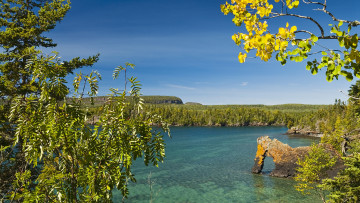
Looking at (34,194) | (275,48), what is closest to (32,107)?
(34,194)

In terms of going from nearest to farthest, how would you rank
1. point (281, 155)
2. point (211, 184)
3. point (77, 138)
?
point (77, 138), point (211, 184), point (281, 155)

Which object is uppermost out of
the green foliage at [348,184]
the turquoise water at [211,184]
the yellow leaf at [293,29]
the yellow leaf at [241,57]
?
the yellow leaf at [293,29]

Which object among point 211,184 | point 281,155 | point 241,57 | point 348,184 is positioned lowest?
point 211,184

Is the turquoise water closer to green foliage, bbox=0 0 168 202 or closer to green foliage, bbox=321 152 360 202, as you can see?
green foliage, bbox=321 152 360 202

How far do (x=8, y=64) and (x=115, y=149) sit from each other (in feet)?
45.3

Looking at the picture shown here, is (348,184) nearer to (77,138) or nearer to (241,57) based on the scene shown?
(241,57)

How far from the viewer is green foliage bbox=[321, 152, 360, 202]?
11781mm

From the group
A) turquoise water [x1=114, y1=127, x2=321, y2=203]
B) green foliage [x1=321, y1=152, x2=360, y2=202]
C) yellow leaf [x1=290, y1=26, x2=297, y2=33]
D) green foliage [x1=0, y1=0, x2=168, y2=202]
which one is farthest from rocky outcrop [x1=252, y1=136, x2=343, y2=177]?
yellow leaf [x1=290, y1=26, x2=297, y2=33]

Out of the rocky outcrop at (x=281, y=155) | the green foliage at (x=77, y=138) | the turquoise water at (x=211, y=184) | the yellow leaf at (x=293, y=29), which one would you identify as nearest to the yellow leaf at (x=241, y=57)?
the yellow leaf at (x=293, y=29)

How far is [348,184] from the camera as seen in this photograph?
12398 millimetres

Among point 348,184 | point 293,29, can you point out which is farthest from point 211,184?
point 293,29

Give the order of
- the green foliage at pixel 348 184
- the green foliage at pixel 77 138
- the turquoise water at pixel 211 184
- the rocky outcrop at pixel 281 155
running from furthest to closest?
the rocky outcrop at pixel 281 155, the turquoise water at pixel 211 184, the green foliage at pixel 348 184, the green foliage at pixel 77 138

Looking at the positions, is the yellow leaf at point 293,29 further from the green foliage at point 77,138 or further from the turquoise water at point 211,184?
the turquoise water at point 211,184

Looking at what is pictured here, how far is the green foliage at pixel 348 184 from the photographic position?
1178 centimetres
